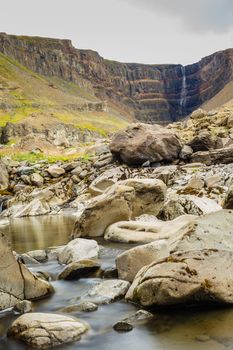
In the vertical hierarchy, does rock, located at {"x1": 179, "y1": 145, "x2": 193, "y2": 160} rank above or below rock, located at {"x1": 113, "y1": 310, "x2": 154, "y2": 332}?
above

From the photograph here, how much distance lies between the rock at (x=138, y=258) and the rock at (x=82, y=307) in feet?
8.44

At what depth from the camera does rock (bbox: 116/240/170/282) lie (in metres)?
15.0

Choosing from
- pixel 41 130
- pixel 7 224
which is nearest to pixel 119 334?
pixel 7 224

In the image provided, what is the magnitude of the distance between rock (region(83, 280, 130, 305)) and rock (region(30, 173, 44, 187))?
4606cm

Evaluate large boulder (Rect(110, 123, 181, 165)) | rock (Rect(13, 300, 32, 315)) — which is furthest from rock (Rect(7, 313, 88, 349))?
large boulder (Rect(110, 123, 181, 165))

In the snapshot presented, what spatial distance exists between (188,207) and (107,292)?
45.4ft

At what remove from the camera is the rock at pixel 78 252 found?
19.4 m

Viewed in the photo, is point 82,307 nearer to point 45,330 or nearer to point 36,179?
point 45,330

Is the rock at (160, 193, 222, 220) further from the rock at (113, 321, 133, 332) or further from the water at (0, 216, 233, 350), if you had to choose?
the rock at (113, 321, 133, 332)

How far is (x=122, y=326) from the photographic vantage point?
11.1m

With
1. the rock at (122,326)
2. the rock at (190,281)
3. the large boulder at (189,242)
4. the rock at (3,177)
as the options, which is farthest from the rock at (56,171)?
the rock at (122,326)

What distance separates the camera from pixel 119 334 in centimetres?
1081

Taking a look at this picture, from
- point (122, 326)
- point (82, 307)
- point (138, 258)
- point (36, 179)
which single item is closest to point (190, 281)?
point (122, 326)

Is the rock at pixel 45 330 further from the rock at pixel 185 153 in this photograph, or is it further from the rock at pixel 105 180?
the rock at pixel 185 153
